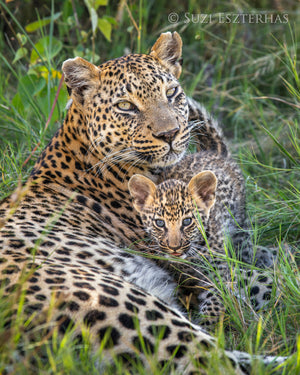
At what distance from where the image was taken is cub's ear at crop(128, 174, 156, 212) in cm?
466

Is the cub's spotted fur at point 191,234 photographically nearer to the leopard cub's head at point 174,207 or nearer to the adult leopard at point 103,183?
the leopard cub's head at point 174,207

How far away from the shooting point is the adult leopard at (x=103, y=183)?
3617mm

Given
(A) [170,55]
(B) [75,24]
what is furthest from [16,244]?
(B) [75,24]

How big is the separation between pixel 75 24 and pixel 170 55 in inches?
123

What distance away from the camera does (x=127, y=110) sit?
4934 millimetres

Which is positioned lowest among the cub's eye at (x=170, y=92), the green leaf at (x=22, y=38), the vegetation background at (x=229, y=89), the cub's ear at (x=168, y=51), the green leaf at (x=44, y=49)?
the vegetation background at (x=229, y=89)

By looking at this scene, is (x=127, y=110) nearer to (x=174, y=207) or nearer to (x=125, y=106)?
(x=125, y=106)

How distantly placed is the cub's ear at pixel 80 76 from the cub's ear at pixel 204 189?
1.21 m

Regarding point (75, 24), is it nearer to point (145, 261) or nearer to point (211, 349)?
point (145, 261)

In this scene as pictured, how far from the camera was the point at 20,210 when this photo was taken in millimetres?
4395

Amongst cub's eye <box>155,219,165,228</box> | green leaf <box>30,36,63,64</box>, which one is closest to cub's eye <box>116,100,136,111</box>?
cub's eye <box>155,219,165,228</box>

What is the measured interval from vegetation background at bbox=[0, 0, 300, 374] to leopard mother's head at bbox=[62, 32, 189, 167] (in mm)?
723
